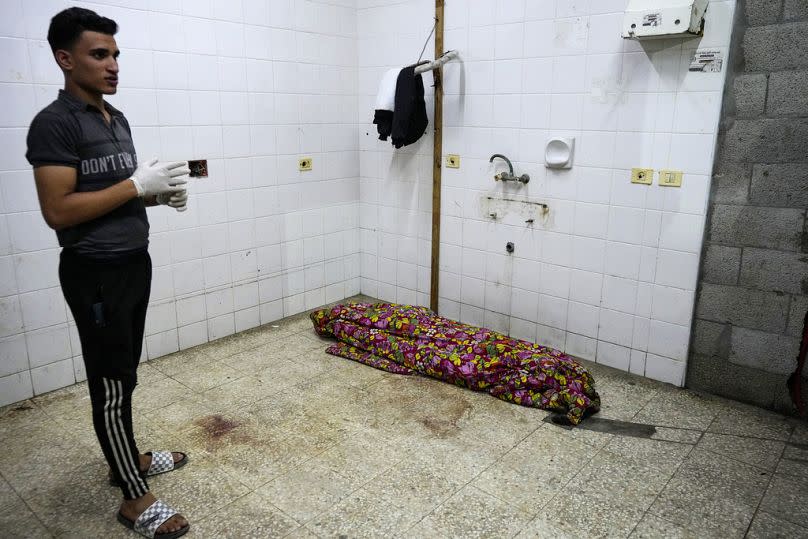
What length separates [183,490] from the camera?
7.25ft

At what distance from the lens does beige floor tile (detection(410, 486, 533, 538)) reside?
1.98 m

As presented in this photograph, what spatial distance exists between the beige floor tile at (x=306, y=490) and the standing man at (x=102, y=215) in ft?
1.16

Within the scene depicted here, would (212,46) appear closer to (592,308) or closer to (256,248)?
(256,248)

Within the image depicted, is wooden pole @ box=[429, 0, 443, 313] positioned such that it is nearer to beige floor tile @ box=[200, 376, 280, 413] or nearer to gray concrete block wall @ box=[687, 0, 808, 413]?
beige floor tile @ box=[200, 376, 280, 413]

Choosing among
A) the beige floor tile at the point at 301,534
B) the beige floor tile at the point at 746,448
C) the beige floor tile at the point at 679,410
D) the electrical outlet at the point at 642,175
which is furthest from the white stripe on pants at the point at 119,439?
the electrical outlet at the point at 642,175

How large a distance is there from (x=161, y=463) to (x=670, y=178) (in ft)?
8.91

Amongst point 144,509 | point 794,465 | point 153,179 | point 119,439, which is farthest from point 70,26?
point 794,465

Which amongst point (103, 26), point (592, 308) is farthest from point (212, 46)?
point (592, 308)

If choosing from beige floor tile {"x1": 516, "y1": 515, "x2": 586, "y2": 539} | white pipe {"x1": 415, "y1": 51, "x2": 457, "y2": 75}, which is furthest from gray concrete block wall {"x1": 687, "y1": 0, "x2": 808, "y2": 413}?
white pipe {"x1": 415, "y1": 51, "x2": 457, "y2": 75}

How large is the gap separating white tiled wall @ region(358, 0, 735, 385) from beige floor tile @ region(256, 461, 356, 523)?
1.77 meters

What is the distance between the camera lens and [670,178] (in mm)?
2883

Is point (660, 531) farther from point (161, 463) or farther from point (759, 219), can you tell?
point (161, 463)

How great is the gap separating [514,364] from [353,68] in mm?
2514

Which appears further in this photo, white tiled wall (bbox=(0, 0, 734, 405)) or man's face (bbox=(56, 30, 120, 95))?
white tiled wall (bbox=(0, 0, 734, 405))
